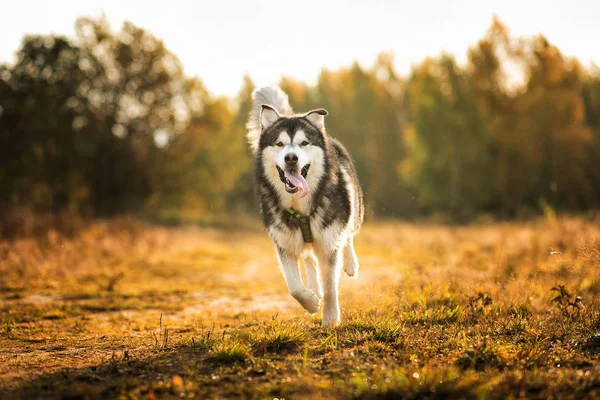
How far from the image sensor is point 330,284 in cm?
528

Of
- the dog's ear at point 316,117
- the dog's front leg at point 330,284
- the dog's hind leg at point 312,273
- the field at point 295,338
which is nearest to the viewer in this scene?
the field at point 295,338

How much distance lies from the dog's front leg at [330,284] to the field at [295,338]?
160 millimetres

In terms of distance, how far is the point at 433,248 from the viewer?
1389cm

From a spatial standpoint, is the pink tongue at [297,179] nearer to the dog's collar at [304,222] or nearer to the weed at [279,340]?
the dog's collar at [304,222]

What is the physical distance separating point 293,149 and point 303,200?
57 cm

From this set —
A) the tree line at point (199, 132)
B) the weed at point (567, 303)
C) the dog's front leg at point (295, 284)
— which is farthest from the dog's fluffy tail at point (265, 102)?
the tree line at point (199, 132)

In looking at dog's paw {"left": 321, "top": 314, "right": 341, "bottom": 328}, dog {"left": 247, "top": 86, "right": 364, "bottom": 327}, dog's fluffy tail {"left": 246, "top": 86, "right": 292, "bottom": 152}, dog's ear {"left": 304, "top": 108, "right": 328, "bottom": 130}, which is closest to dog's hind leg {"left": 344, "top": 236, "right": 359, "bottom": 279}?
dog {"left": 247, "top": 86, "right": 364, "bottom": 327}

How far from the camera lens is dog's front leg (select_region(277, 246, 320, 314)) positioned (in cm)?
509

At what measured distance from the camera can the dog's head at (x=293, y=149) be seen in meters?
5.12

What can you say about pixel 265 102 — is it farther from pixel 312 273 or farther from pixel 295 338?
pixel 295 338

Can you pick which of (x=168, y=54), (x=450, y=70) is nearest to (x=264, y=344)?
(x=168, y=54)

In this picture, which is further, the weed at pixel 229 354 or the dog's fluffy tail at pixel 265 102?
the dog's fluffy tail at pixel 265 102

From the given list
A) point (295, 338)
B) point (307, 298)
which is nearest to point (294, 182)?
point (307, 298)

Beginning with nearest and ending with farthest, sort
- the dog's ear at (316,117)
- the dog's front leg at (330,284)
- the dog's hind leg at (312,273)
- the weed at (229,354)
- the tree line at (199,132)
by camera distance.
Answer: the weed at (229,354) → the dog's front leg at (330,284) → the dog's ear at (316,117) → the dog's hind leg at (312,273) → the tree line at (199,132)
